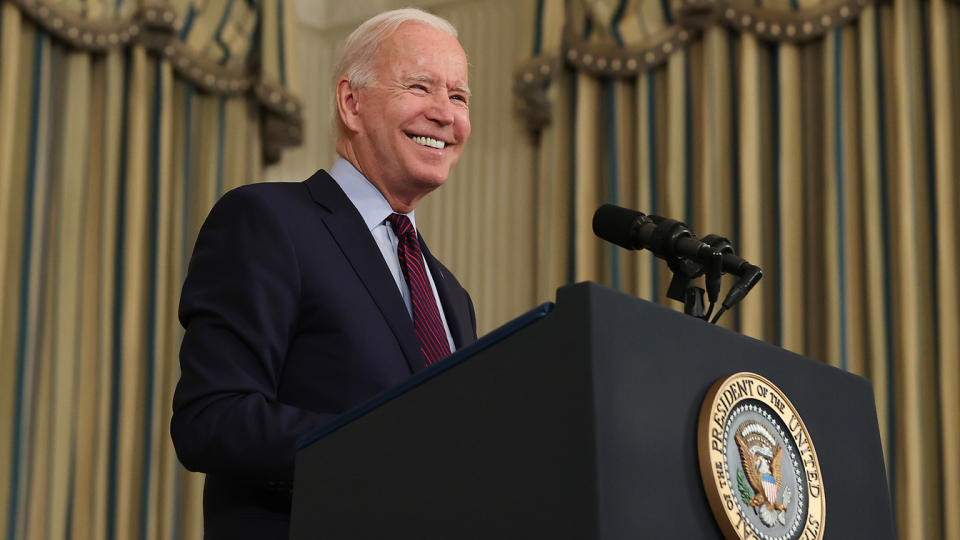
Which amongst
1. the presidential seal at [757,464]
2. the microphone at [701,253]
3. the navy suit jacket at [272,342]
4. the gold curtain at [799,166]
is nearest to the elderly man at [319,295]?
the navy suit jacket at [272,342]

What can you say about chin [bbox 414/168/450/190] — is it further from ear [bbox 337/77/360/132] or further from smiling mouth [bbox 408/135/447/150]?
ear [bbox 337/77/360/132]

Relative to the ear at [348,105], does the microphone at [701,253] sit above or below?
below

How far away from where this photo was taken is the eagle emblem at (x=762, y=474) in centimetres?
105

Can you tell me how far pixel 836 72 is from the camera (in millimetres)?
3412

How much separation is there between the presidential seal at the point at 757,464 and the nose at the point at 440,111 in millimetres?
919

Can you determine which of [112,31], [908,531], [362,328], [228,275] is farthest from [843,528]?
[112,31]

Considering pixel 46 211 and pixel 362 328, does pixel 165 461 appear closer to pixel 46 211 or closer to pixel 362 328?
pixel 46 211

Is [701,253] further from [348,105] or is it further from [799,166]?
[799,166]

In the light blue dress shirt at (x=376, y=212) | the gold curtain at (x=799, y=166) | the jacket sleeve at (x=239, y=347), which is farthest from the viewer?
the gold curtain at (x=799, y=166)

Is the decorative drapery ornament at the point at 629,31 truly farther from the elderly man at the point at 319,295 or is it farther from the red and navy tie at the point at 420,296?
the red and navy tie at the point at 420,296

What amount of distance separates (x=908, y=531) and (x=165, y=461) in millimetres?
2186

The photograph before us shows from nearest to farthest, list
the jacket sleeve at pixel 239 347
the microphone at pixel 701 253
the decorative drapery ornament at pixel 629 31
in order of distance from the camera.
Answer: the jacket sleeve at pixel 239 347 < the microphone at pixel 701 253 < the decorative drapery ornament at pixel 629 31

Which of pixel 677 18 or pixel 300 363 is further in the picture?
pixel 677 18

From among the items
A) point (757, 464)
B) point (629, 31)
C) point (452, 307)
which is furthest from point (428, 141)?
point (629, 31)
